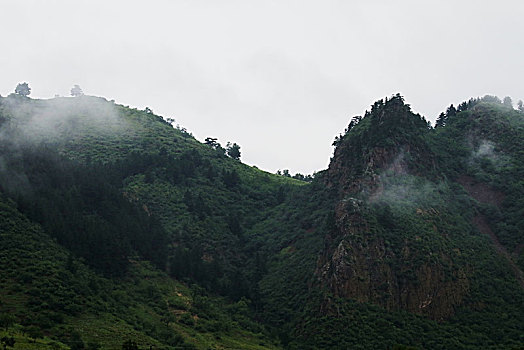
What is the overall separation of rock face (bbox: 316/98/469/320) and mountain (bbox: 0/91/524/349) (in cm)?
20

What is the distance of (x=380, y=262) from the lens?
79.6 meters

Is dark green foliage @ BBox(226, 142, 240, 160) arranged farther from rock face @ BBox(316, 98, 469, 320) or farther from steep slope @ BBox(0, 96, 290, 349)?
rock face @ BBox(316, 98, 469, 320)

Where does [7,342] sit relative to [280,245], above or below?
below

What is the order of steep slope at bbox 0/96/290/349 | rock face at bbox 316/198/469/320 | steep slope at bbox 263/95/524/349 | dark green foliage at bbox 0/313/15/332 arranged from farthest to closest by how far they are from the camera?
rock face at bbox 316/198/469/320, steep slope at bbox 263/95/524/349, steep slope at bbox 0/96/290/349, dark green foliage at bbox 0/313/15/332

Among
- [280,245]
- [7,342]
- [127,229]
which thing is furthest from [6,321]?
[280,245]

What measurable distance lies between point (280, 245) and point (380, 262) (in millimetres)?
24240

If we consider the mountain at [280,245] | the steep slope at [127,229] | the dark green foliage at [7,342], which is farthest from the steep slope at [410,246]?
the dark green foliage at [7,342]

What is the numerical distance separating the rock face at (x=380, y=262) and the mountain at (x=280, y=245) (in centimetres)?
20

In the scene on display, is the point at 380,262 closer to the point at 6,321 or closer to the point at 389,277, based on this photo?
the point at 389,277

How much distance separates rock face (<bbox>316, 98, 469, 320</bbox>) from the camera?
76.5 metres

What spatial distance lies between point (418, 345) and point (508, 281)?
66.0 feet

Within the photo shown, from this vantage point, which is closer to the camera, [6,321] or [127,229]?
[6,321]

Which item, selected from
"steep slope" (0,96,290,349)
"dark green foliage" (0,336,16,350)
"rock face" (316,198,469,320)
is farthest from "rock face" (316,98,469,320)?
"dark green foliage" (0,336,16,350)

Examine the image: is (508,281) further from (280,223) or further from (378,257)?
(280,223)
